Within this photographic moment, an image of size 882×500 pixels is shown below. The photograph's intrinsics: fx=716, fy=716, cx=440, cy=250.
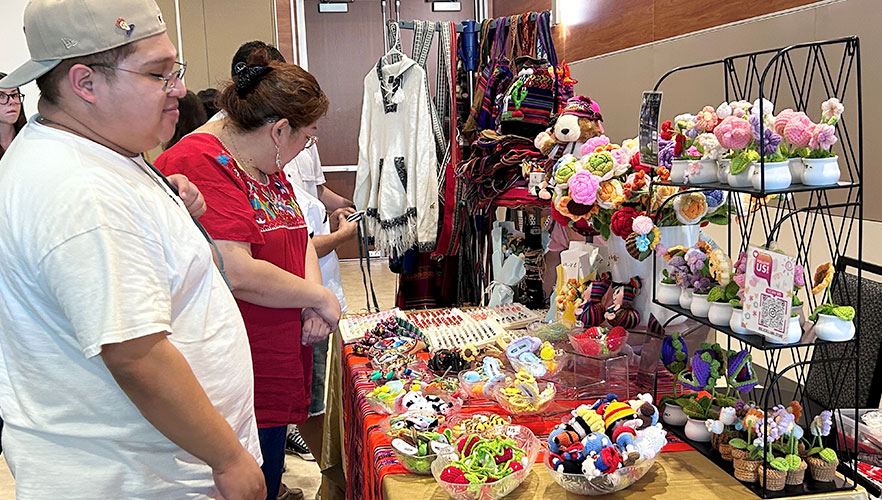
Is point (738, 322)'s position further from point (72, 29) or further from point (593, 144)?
point (72, 29)

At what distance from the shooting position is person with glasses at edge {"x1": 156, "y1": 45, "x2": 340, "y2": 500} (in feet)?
5.01

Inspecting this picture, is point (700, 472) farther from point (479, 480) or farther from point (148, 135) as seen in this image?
point (148, 135)

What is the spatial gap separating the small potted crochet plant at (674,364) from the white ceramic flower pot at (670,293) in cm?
12

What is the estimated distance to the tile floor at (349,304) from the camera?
2.84 m

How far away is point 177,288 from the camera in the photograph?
1020mm

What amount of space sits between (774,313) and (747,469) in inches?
11.3

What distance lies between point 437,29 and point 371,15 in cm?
345

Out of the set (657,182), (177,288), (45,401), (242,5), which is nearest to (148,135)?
(177,288)

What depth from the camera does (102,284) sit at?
0.89 meters

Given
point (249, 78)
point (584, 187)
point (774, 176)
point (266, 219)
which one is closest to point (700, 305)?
point (774, 176)

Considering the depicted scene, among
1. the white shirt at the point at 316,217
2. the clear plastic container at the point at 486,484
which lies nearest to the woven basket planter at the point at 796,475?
the clear plastic container at the point at 486,484

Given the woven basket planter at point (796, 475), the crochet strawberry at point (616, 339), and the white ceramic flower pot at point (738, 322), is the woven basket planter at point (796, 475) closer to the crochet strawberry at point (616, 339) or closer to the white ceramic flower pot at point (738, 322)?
the white ceramic flower pot at point (738, 322)

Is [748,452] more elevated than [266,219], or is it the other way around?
[266,219]

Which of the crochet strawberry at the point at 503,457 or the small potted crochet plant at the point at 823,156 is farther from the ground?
the small potted crochet plant at the point at 823,156
